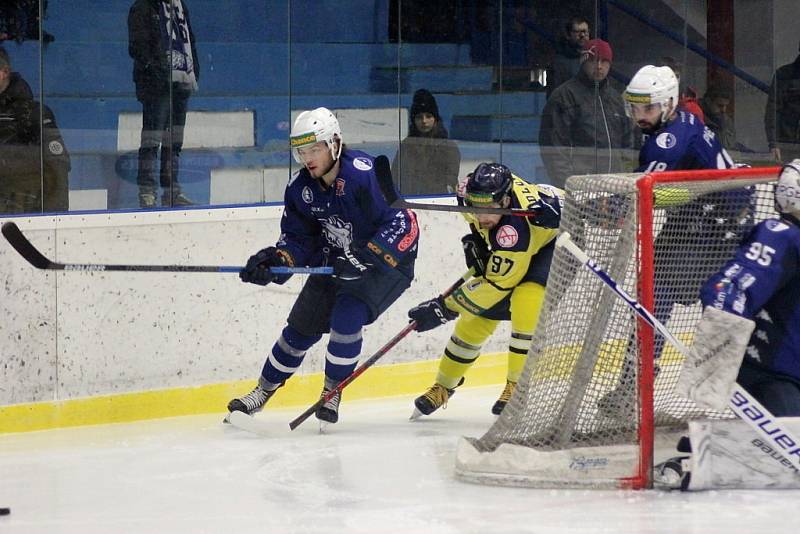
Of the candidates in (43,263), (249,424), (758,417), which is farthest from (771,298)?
(43,263)

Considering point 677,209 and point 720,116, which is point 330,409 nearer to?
point 677,209

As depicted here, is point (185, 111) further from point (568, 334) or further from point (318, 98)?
point (568, 334)

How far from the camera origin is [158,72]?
18.2 feet

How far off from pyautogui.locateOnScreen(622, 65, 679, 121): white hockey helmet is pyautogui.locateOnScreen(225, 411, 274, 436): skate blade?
5.32ft

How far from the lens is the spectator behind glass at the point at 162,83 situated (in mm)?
5477

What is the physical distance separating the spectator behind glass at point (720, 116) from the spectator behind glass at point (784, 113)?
16cm

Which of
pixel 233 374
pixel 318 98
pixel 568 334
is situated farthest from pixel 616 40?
pixel 568 334

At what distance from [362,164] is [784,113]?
3.03 m

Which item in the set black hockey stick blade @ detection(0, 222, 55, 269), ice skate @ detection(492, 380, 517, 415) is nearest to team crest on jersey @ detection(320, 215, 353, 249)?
ice skate @ detection(492, 380, 517, 415)

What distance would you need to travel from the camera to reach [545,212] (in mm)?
4840

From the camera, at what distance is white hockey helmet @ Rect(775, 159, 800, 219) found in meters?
3.82

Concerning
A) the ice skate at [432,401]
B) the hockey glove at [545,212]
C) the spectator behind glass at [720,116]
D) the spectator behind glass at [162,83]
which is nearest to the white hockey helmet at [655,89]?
the hockey glove at [545,212]

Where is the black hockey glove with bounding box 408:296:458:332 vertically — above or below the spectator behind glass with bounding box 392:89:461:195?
below

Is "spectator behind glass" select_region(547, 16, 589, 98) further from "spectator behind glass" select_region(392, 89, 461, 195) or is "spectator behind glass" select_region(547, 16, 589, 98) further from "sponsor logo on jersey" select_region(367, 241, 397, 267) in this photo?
"sponsor logo on jersey" select_region(367, 241, 397, 267)
